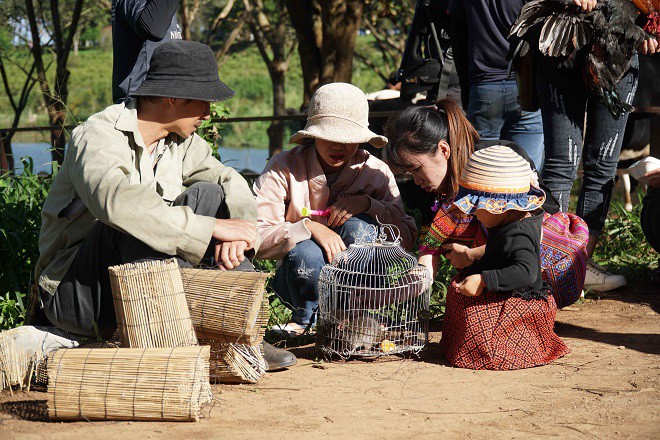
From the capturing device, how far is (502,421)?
3098mm

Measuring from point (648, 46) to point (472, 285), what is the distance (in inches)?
73.5

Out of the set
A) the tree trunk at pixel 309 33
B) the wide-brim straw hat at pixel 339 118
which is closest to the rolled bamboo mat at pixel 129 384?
the wide-brim straw hat at pixel 339 118

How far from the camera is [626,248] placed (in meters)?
6.09

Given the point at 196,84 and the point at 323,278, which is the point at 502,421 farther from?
the point at 196,84

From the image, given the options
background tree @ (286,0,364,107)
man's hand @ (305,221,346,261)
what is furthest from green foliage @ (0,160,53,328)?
background tree @ (286,0,364,107)

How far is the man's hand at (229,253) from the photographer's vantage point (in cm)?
354

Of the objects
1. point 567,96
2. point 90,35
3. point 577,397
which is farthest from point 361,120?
point 90,35

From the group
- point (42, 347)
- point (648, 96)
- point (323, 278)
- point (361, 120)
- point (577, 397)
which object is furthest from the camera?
point (648, 96)

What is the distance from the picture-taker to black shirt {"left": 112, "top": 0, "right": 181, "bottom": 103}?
4.13 m

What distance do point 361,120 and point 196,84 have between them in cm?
102

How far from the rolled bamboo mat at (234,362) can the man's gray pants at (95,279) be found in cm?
34

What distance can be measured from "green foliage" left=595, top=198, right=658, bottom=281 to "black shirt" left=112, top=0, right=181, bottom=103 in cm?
320

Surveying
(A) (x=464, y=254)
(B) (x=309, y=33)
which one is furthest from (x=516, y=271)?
(B) (x=309, y=33)

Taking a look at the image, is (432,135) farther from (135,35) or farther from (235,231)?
(135,35)
